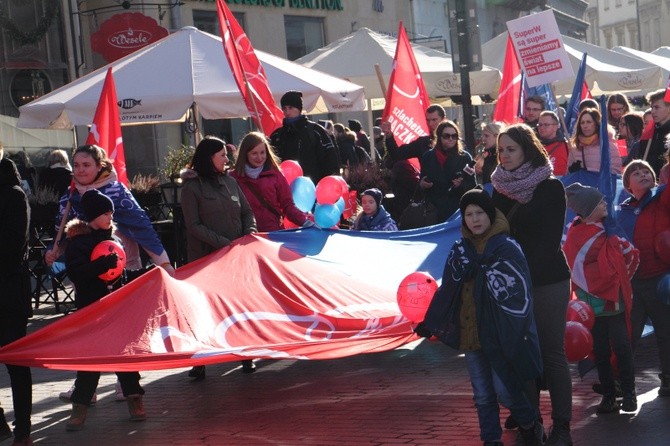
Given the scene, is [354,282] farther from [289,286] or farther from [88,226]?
[88,226]

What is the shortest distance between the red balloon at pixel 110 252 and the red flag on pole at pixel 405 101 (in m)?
6.46

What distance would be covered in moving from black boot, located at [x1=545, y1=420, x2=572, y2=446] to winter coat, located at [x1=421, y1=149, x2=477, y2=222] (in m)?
5.16

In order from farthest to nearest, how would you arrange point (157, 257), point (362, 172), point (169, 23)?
point (169, 23) → point (362, 172) → point (157, 257)

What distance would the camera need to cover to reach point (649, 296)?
323 inches

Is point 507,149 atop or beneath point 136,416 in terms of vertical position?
atop

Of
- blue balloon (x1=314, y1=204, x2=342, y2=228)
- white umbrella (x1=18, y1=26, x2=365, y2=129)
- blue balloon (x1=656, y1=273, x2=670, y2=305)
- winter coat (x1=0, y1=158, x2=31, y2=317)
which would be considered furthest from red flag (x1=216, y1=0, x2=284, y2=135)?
blue balloon (x1=656, y1=273, x2=670, y2=305)

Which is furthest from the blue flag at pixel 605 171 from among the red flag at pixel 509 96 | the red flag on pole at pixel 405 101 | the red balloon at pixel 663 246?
the red flag at pixel 509 96

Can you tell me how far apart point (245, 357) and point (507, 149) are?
6.74ft

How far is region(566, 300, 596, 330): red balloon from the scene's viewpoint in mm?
7539

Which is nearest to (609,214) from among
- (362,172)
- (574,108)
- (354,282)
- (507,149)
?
(507,149)

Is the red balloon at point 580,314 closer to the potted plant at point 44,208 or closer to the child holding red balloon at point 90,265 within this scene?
the child holding red balloon at point 90,265

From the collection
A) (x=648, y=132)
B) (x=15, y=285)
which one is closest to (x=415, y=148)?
(x=648, y=132)

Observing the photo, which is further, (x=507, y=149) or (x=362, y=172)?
(x=362, y=172)

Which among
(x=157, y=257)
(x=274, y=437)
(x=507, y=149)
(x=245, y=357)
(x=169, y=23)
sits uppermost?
(x=169, y=23)
